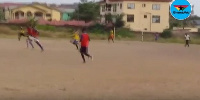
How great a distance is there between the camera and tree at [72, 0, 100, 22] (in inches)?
2788

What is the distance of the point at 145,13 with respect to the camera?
69.2m

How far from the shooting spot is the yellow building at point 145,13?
68250mm

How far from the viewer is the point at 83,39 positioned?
16469mm

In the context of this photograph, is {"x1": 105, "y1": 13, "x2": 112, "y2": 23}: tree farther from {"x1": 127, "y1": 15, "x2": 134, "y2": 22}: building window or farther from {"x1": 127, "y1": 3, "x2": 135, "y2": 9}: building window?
{"x1": 127, "y1": 3, "x2": 135, "y2": 9}: building window

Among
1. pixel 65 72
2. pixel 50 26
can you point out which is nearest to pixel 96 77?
pixel 65 72

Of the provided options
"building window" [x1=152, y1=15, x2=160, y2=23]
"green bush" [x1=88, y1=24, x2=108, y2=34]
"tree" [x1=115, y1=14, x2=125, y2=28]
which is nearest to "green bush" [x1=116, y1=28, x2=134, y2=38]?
"green bush" [x1=88, y1=24, x2=108, y2=34]

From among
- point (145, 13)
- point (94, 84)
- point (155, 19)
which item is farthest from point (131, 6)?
point (94, 84)

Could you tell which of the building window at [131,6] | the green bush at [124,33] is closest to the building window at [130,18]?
the building window at [131,6]

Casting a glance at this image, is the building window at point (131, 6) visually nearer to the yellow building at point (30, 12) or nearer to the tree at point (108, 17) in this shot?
the tree at point (108, 17)

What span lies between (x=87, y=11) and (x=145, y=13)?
9.24 metres

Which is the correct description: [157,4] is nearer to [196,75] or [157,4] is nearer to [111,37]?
[111,37]

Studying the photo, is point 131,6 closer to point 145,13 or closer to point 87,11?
point 145,13

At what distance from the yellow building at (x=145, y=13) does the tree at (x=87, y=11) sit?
178 cm

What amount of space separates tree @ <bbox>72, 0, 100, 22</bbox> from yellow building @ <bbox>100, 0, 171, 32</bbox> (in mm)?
1776
